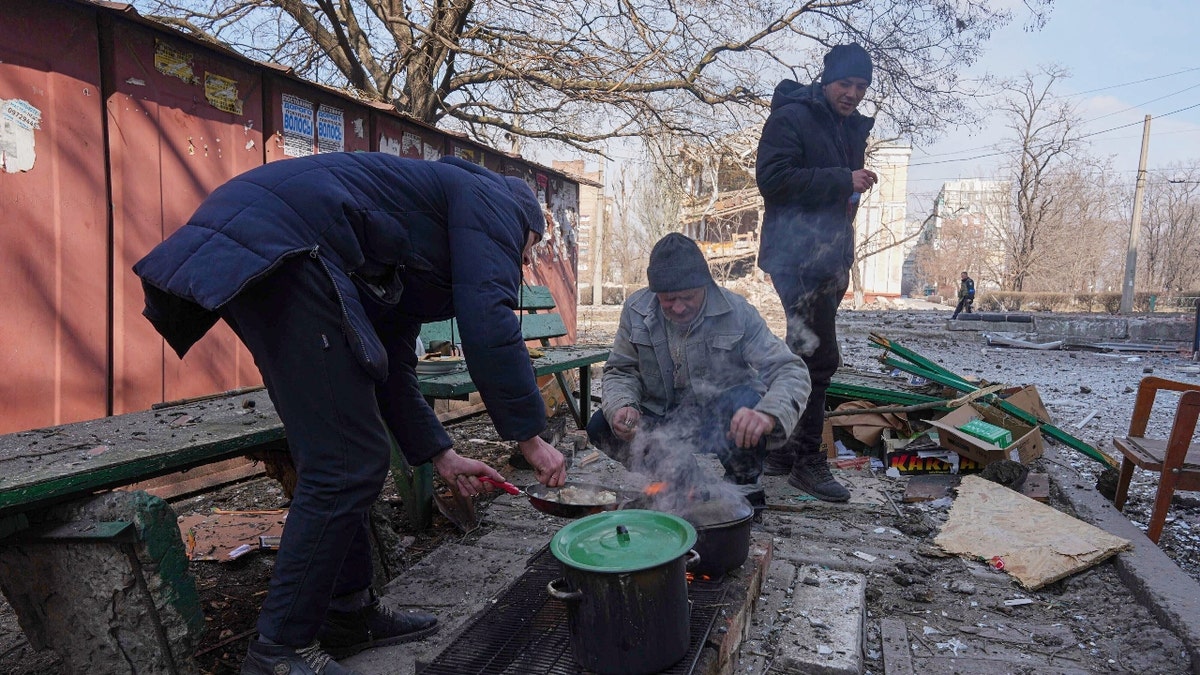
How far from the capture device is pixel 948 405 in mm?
5223

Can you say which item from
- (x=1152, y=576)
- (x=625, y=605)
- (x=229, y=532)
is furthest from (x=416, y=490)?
(x=1152, y=576)

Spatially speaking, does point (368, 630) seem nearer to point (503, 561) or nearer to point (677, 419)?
point (503, 561)

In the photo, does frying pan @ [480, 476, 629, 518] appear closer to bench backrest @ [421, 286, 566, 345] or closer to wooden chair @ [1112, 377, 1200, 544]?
bench backrest @ [421, 286, 566, 345]

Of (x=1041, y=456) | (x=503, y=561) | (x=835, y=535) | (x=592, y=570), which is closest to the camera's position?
(x=592, y=570)


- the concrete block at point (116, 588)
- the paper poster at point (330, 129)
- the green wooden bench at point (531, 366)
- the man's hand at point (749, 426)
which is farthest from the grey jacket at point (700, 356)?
the paper poster at point (330, 129)

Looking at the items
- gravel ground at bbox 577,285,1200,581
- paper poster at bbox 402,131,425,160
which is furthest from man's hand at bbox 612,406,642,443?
paper poster at bbox 402,131,425,160

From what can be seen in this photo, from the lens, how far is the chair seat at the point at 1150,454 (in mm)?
3543

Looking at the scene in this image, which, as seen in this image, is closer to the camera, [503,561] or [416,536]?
[503,561]

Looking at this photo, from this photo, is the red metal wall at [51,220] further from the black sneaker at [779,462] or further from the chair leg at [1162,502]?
the chair leg at [1162,502]

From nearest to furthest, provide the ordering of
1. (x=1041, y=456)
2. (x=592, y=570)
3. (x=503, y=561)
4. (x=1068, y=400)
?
(x=592, y=570)
(x=503, y=561)
(x=1041, y=456)
(x=1068, y=400)

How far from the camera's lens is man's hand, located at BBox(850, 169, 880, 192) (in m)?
4.13

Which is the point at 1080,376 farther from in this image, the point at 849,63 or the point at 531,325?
the point at 531,325

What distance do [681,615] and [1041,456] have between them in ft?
14.4

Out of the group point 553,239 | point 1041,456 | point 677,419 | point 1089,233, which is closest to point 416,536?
point 677,419
